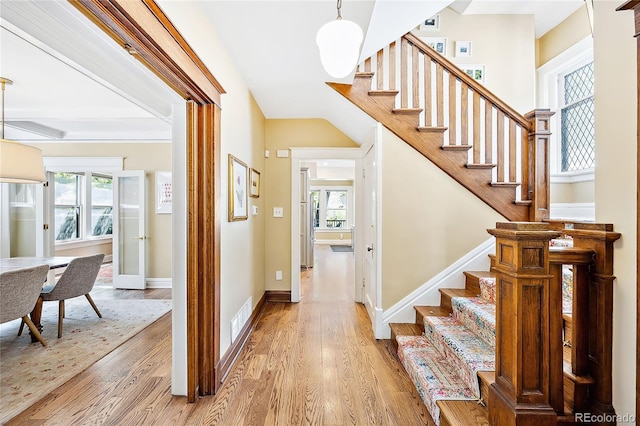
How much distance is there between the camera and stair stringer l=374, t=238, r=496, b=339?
2812mm

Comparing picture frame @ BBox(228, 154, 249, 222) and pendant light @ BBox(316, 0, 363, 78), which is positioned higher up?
pendant light @ BBox(316, 0, 363, 78)

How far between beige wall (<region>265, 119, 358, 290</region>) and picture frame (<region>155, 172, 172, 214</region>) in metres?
2.01

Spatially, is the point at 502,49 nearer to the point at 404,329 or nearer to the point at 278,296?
the point at 404,329

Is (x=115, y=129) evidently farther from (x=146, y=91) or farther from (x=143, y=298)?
(x=146, y=91)

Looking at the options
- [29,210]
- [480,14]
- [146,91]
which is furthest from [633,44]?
[29,210]

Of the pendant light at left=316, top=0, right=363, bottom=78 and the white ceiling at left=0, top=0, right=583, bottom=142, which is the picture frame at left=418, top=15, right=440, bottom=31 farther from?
the pendant light at left=316, top=0, right=363, bottom=78

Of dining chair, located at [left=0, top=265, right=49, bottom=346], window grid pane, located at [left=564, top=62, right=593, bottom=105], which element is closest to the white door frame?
dining chair, located at [left=0, top=265, right=49, bottom=346]

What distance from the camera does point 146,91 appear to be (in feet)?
5.74

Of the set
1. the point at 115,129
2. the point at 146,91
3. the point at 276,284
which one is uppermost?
the point at 115,129

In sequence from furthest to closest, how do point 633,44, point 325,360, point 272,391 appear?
point 325,360 → point 272,391 → point 633,44

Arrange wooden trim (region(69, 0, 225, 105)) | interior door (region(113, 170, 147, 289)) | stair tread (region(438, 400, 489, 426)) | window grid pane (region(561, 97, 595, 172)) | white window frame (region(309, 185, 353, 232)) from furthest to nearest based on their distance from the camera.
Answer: white window frame (region(309, 185, 353, 232)), interior door (region(113, 170, 147, 289)), window grid pane (region(561, 97, 595, 172)), stair tread (region(438, 400, 489, 426)), wooden trim (region(69, 0, 225, 105))

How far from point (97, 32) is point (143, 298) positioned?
161 inches

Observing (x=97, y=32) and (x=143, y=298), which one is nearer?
(x=97, y=32)

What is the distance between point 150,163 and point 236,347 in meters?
3.83
